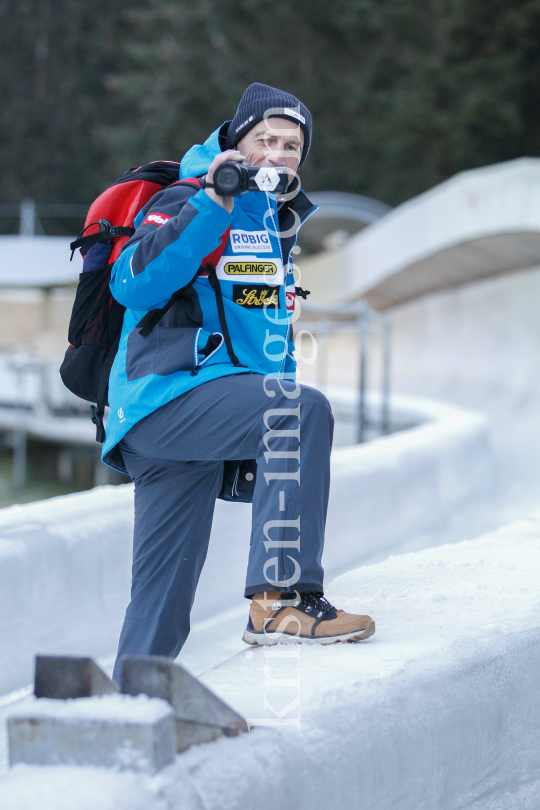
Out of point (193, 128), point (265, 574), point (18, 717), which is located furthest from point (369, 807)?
point (193, 128)

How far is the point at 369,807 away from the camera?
43.3 inches

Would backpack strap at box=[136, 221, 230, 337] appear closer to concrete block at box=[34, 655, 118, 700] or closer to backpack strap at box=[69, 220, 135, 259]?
backpack strap at box=[69, 220, 135, 259]

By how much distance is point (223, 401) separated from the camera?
4.58ft

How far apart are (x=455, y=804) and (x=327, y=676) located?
0.27 m

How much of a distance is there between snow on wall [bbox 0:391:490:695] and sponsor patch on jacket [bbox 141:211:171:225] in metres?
0.85

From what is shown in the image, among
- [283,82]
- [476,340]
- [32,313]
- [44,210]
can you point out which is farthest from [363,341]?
[44,210]

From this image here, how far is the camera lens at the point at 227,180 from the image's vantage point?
1.35 m

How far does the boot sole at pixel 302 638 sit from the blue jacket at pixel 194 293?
15.2 inches

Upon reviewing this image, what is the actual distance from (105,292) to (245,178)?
34cm

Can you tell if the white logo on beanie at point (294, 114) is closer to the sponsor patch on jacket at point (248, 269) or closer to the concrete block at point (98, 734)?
the sponsor patch on jacket at point (248, 269)

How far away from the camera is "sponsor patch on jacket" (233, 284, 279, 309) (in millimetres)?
1476

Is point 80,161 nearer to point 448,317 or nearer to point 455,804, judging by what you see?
point 448,317

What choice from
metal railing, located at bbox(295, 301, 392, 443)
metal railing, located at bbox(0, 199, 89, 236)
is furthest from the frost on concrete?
metal railing, located at bbox(0, 199, 89, 236)

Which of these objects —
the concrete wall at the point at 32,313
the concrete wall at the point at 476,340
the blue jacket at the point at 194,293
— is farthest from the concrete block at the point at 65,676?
the concrete wall at the point at 32,313
